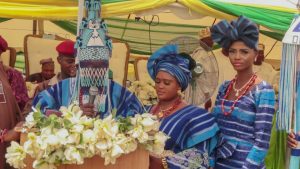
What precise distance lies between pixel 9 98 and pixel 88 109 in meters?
0.92

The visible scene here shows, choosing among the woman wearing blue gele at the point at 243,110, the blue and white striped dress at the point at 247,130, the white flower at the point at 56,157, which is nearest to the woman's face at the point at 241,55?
the woman wearing blue gele at the point at 243,110

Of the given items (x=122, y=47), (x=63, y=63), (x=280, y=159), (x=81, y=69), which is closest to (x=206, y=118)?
(x=81, y=69)

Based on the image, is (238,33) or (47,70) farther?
(47,70)

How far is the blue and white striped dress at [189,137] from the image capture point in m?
3.09

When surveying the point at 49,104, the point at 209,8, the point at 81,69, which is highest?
the point at 209,8

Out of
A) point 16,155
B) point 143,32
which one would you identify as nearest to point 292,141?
point 16,155

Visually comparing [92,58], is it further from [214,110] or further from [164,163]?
[214,110]

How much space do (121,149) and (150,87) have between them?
2986 mm

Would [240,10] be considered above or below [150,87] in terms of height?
above

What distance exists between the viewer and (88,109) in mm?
2908

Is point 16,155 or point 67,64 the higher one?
point 67,64

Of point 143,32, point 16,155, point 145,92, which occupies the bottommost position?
point 145,92

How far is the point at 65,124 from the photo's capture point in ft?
7.97

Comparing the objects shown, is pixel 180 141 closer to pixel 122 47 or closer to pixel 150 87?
pixel 150 87
